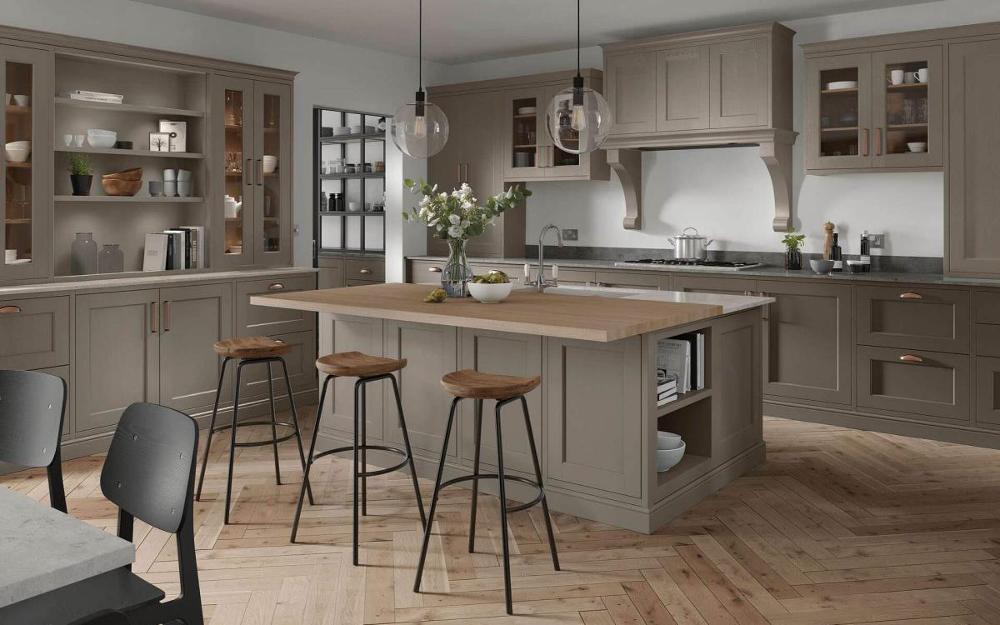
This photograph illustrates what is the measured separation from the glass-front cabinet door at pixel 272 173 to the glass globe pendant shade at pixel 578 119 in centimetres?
284

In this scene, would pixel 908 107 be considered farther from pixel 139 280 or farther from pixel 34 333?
pixel 34 333

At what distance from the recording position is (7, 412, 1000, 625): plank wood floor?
2.96 meters

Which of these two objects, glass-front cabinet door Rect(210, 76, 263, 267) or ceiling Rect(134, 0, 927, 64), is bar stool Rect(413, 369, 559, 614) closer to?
glass-front cabinet door Rect(210, 76, 263, 267)

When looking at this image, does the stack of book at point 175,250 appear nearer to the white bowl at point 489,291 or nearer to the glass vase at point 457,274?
the glass vase at point 457,274

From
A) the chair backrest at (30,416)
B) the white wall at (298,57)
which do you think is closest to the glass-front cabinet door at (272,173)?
the white wall at (298,57)

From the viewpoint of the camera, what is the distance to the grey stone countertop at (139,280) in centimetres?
461

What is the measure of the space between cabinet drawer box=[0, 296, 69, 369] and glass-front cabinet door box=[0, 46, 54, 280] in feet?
0.89

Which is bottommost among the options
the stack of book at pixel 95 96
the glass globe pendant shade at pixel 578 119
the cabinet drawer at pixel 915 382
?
the cabinet drawer at pixel 915 382

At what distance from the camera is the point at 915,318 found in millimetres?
5176

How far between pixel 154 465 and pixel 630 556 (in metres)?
2.06

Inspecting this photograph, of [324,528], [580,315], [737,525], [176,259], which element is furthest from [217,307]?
[737,525]

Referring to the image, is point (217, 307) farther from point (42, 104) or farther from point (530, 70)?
point (530, 70)

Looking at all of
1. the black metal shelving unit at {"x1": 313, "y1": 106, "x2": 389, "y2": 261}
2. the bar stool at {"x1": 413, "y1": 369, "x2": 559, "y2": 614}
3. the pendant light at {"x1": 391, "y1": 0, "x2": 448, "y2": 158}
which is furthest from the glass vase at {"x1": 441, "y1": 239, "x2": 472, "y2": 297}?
the black metal shelving unit at {"x1": 313, "y1": 106, "x2": 389, "y2": 261}

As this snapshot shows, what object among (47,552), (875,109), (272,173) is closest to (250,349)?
(272,173)
